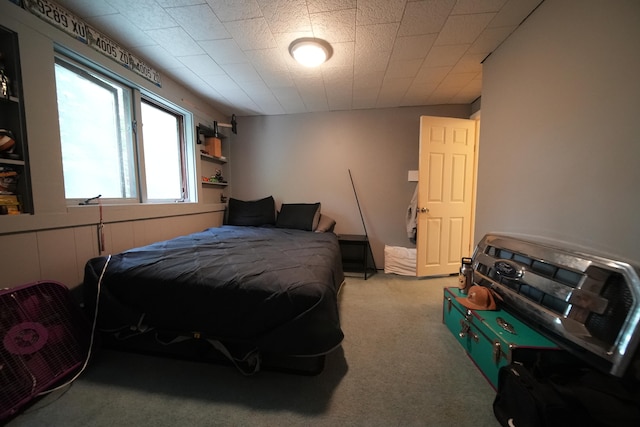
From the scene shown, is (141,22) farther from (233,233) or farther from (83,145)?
(233,233)

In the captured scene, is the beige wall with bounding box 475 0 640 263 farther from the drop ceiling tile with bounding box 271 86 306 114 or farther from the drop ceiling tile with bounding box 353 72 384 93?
the drop ceiling tile with bounding box 271 86 306 114

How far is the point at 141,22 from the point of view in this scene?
1651 millimetres

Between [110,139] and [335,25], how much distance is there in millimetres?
2172

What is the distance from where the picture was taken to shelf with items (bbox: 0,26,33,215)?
1.32m

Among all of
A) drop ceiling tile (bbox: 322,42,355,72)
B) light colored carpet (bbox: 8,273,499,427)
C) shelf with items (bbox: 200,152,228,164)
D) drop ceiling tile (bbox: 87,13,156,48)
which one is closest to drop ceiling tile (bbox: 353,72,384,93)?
drop ceiling tile (bbox: 322,42,355,72)

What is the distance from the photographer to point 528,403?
90 cm

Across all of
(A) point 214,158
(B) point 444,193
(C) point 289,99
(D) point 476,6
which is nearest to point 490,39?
(D) point 476,6

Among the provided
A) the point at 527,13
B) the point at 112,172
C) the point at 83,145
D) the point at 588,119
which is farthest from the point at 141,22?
the point at 588,119

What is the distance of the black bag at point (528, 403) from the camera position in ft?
2.69

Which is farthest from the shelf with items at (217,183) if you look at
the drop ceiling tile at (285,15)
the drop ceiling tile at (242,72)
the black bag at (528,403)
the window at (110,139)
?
the black bag at (528,403)

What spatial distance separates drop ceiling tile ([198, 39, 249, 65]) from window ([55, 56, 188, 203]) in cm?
86

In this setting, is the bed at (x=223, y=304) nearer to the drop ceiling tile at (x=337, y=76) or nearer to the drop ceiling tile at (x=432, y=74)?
the drop ceiling tile at (x=337, y=76)

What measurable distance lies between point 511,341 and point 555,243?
645mm

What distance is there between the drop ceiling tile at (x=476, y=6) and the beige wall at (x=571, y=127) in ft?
0.89
